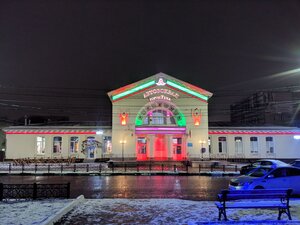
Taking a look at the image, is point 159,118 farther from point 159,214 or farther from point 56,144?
point 159,214

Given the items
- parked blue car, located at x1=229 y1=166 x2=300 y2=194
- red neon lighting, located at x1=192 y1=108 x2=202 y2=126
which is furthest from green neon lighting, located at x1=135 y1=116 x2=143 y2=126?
parked blue car, located at x1=229 y1=166 x2=300 y2=194

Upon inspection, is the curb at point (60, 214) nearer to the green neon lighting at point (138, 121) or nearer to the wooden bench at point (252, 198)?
the wooden bench at point (252, 198)

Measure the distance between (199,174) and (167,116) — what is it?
16.1 metres

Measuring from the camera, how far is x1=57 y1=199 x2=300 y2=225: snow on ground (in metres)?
9.02

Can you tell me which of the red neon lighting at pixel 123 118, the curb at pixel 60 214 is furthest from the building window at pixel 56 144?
the curb at pixel 60 214

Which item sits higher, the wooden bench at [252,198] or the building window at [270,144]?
the building window at [270,144]

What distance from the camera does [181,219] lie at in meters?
9.22

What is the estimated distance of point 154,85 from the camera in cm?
4147

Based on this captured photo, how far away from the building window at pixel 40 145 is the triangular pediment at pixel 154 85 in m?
12.9

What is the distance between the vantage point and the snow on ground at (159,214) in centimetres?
902

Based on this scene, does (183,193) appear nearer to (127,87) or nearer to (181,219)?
(181,219)

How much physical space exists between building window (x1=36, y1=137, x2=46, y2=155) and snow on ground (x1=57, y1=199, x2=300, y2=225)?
35.4m

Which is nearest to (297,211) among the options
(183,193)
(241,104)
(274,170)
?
(274,170)

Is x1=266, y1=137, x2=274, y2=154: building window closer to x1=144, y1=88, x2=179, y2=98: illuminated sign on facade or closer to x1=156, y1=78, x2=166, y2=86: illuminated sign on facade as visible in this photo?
x1=144, y1=88, x2=179, y2=98: illuminated sign on facade
